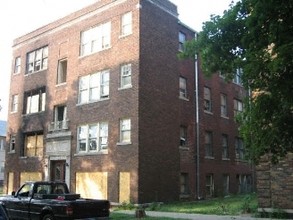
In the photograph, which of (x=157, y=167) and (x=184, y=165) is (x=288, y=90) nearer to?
(x=157, y=167)

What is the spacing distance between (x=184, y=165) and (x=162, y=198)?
11.3 feet

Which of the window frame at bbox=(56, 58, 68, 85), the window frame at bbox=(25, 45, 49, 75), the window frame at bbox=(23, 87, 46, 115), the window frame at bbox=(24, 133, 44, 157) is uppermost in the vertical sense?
the window frame at bbox=(25, 45, 49, 75)

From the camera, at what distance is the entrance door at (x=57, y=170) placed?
92.6 ft

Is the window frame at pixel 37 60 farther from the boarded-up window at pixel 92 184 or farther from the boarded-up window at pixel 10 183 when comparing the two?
the boarded-up window at pixel 92 184

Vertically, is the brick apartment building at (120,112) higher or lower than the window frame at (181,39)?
lower

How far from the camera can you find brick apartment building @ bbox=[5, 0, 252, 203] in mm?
24625

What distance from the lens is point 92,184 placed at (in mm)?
25719

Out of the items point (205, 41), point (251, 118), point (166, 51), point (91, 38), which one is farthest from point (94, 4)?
point (251, 118)

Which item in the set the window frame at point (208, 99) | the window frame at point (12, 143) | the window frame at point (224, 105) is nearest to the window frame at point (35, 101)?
the window frame at point (12, 143)

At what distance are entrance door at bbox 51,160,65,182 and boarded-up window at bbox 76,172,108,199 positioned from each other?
6.25ft

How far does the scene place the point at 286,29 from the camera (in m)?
10.1

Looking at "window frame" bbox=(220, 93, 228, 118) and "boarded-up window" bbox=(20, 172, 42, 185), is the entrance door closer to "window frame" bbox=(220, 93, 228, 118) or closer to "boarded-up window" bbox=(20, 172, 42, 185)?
"boarded-up window" bbox=(20, 172, 42, 185)

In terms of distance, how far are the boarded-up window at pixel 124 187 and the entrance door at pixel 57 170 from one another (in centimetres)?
562

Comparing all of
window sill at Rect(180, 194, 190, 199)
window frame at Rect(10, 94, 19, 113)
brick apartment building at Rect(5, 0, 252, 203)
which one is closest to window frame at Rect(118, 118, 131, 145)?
brick apartment building at Rect(5, 0, 252, 203)
